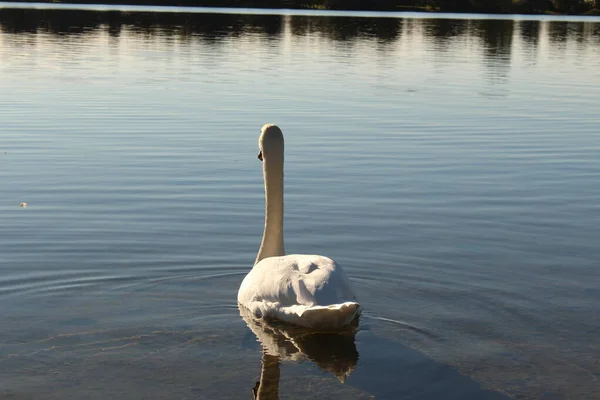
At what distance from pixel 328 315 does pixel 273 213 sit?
7.59ft

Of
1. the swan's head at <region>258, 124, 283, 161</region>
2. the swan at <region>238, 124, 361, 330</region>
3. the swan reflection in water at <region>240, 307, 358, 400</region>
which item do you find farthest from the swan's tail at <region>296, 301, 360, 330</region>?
the swan's head at <region>258, 124, 283, 161</region>

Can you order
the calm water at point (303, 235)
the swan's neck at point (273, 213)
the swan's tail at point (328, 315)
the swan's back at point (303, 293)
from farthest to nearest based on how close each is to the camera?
the swan's neck at point (273, 213) → the calm water at point (303, 235) → the swan's back at point (303, 293) → the swan's tail at point (328, 315)

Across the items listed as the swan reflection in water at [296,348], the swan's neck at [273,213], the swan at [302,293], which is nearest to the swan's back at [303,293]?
the swan at [302,293]

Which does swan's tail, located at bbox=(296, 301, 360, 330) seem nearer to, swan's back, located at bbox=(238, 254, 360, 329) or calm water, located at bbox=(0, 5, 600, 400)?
swan's back, located at bbox=(238, 254, 360, 329)

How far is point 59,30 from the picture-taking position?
61938 mm

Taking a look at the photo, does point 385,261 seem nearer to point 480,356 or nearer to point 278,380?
point 480,356

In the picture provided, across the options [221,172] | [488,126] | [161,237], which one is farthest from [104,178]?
[488,126]

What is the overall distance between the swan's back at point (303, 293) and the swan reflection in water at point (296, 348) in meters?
0.19

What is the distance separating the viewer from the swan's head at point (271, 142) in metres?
10.3

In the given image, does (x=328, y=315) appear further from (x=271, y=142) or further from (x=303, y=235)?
(x=303, y=235)

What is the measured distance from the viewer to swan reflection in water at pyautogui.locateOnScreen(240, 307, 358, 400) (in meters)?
8.10

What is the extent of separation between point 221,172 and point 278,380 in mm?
9314

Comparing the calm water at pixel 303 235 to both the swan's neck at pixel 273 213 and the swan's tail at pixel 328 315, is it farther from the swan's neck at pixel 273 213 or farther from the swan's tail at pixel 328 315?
the swan's neck at pixel 273 213

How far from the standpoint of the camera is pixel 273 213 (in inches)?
407
